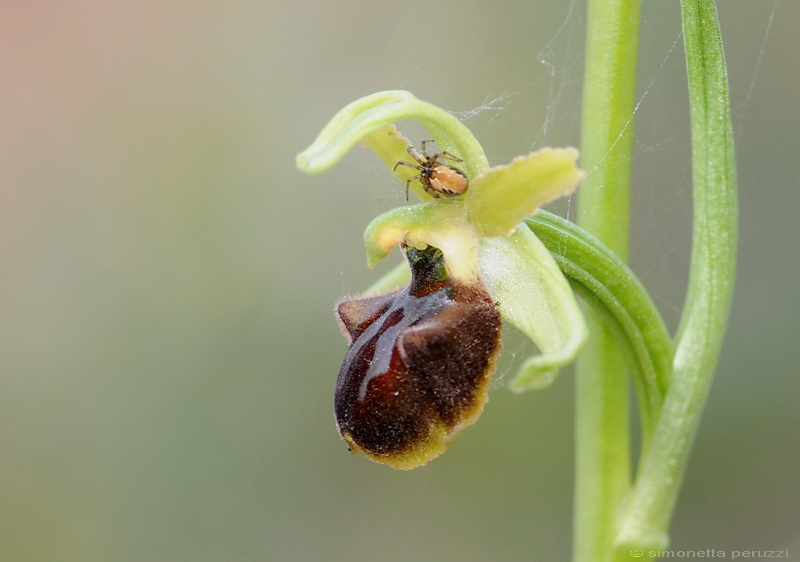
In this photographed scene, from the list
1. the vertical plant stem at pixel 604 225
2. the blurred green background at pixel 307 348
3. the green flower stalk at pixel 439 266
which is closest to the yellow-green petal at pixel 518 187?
the green flower stalk at pixel 439 266

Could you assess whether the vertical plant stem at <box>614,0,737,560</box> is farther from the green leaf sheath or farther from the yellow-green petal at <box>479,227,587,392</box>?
the yellow-green petal at <box>479,227,587,392</box>

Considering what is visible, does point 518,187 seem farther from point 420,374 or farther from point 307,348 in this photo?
point 307,348

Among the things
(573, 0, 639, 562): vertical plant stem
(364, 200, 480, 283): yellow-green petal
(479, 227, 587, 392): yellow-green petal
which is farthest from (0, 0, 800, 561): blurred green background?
(479, 227, 587, 392): yellow-green petal

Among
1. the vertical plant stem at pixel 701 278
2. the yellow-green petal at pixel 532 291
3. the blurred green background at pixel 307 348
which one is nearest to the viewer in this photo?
the yellow-green petal at pixel 532 291

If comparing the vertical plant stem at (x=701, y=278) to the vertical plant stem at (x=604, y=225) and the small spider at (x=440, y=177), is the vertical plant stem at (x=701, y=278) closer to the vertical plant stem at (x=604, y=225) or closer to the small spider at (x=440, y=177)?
the vertical plant stem at (x=604, y=225)

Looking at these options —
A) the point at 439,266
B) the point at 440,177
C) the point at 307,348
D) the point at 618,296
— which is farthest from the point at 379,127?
the point at 307,348

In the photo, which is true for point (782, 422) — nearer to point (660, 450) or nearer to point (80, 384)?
point (660, 450)

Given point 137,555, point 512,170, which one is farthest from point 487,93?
point 512,170
